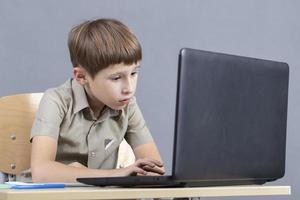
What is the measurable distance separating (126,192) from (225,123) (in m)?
0.18

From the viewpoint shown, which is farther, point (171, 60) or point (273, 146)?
point (171, 60)

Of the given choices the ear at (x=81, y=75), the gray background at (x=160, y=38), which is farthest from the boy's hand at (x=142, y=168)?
the gray background at (x=160, y=38)

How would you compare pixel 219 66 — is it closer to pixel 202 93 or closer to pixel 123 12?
pixel 202 93

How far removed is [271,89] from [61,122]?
1.94 feet

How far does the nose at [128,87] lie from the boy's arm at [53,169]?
7.3 inches

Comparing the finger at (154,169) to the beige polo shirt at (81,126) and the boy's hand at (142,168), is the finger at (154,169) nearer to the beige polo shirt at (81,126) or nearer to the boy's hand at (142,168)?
the boy's hand at (142,168)

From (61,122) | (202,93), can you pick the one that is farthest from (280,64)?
(61,122)

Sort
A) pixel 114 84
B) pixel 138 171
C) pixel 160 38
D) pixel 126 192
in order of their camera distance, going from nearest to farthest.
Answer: pixel 126 192 → pixel 138 171 → pixel 114 84 → pixel 160 38

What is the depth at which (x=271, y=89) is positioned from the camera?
968 millimetres

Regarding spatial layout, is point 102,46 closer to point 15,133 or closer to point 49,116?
point 49,116

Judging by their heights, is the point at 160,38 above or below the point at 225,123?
above

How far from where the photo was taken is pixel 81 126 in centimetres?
144

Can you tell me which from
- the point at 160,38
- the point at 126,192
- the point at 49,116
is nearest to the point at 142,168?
the point at 126,192

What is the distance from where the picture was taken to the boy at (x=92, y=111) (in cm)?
128
